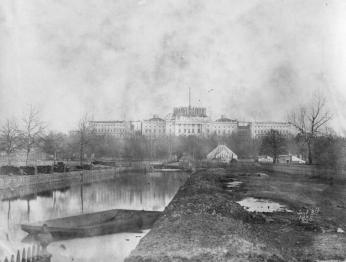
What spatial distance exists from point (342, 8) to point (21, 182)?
18.3m

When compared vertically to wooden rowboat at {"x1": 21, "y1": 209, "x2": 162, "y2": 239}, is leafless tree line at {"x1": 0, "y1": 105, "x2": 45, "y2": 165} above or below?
above

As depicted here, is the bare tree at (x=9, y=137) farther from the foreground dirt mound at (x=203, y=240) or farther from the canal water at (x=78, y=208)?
the foreground dirt mound at (x=203, y=240)

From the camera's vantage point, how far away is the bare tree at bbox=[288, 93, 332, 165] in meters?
26.3

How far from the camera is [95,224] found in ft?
41.3

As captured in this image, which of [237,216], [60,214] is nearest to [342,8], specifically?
[237,216]

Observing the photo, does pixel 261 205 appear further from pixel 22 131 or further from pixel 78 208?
pixel 22 131

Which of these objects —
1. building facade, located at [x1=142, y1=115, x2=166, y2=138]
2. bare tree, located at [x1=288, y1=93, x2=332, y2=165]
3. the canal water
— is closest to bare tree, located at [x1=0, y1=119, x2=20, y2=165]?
the canal water

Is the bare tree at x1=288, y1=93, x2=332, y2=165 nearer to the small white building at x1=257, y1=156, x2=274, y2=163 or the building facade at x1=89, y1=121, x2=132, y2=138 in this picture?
the small white building at x1=257, y1=156, x2=274, y2=163

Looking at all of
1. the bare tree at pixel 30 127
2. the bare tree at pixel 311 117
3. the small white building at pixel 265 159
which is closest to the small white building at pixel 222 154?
the small white building at pixel 265 159

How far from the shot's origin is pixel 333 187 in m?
21.0

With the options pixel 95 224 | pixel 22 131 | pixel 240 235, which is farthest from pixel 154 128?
pixel 240 235

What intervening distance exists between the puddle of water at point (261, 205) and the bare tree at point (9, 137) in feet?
55.1

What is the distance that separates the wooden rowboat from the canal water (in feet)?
0.83

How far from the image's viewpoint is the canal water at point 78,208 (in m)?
9.82
